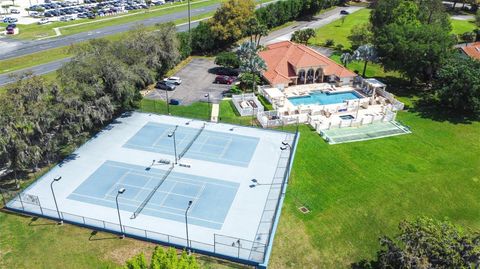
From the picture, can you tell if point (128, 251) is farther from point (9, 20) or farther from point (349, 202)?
point (9, 20)

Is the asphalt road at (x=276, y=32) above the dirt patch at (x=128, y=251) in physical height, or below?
above

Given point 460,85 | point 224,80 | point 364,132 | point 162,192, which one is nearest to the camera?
point 162,192

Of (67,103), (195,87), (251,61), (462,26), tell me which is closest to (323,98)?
(251,61)

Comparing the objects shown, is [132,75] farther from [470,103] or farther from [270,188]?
[470,103]

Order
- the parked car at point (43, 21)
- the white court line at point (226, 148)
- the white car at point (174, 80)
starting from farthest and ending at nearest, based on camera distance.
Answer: the parked car at point (43, 21)
the white car at point (174, 80)
the white court line at point (226, 148)

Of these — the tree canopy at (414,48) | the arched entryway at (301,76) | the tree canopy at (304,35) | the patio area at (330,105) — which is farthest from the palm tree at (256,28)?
the tree canopy at (414,48)

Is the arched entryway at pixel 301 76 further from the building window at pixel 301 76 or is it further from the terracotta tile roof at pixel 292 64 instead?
the terracotta tile roof at pixel 292 64

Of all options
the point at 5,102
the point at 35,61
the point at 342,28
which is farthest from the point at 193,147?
the point at 342,28
